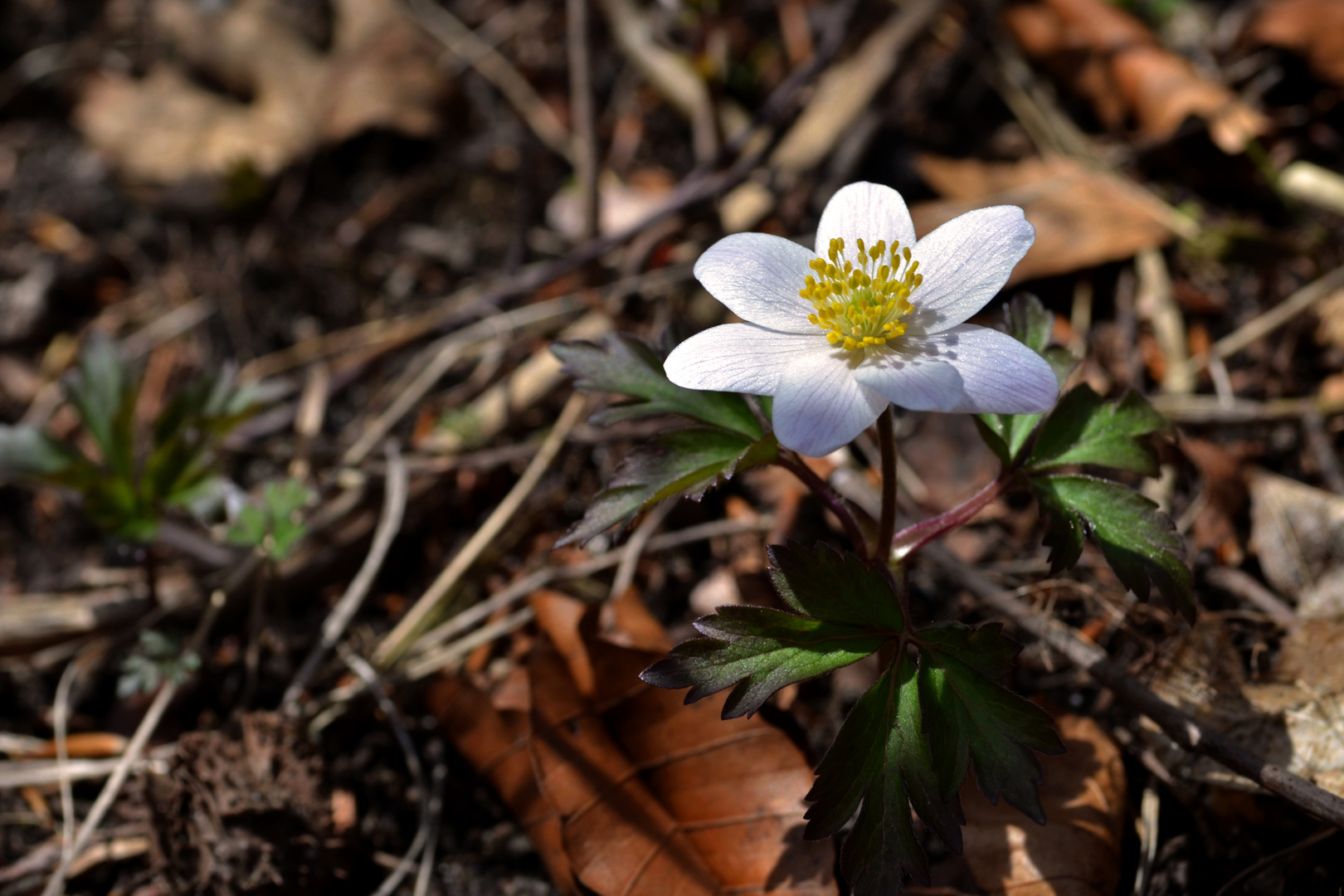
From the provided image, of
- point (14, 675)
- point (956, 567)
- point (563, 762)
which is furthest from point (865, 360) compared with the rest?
point (14, 675)

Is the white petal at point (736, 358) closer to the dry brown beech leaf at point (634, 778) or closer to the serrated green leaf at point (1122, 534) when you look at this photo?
the serrated green leaf at point (1122, 534)

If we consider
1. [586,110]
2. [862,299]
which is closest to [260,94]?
[586,110]

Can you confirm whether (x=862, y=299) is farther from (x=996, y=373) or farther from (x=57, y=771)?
(x=57, y=771)

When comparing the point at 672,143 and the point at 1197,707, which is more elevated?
the point at 672,143

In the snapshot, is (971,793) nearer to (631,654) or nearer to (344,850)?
(631,654)

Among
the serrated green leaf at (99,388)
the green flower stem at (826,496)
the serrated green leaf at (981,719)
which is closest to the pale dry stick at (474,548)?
the serrated green leaf at (99,388)

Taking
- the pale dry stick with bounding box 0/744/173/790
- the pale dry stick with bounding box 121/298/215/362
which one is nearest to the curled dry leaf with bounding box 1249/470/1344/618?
the pale dry stick with bounding box 0/744/173/790

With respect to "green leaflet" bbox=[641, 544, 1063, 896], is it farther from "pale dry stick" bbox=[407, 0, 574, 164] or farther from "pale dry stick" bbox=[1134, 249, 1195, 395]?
"pale dry stick" bbox=[407, 0, 574, 164]
